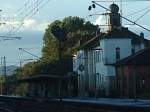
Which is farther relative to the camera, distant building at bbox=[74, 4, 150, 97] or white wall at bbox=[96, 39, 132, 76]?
white wall at bbox=[96, 39, 132, 76]

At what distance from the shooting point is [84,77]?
10500 centimetres

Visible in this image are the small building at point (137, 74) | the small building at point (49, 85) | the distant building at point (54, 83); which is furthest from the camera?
the small building at point (137, 74)

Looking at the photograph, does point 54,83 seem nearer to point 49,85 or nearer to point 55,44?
point 49,85

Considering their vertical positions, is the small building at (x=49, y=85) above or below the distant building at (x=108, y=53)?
below

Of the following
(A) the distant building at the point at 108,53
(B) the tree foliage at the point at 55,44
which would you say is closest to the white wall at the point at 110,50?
(A) the distant building at the point at 108,53

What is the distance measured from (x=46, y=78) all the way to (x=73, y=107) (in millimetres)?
40705

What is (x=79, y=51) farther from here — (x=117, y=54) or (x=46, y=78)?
(x=46, y=78)

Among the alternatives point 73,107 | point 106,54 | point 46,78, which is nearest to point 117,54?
point 106,54

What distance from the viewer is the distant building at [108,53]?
302ft

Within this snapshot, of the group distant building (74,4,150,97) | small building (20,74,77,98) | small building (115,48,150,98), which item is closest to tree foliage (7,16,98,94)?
small building (20,74,77,98)

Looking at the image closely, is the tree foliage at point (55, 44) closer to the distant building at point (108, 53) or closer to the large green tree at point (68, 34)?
the large green tree at point (68, 34)

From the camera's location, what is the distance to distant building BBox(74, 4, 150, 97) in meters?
92.2

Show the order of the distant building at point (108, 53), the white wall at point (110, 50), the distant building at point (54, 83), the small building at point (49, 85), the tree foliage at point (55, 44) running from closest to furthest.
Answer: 1. the small building at point (49, 85)
2. the distant building at point (54, 83)
3. the distant building at point (108, 53)
4. the white wall at point (110, 50)
5. the tree foliage at point (55, 44)

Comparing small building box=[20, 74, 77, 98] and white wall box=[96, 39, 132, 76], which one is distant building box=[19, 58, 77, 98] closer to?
small building box=[20, 74, 77, 98]
